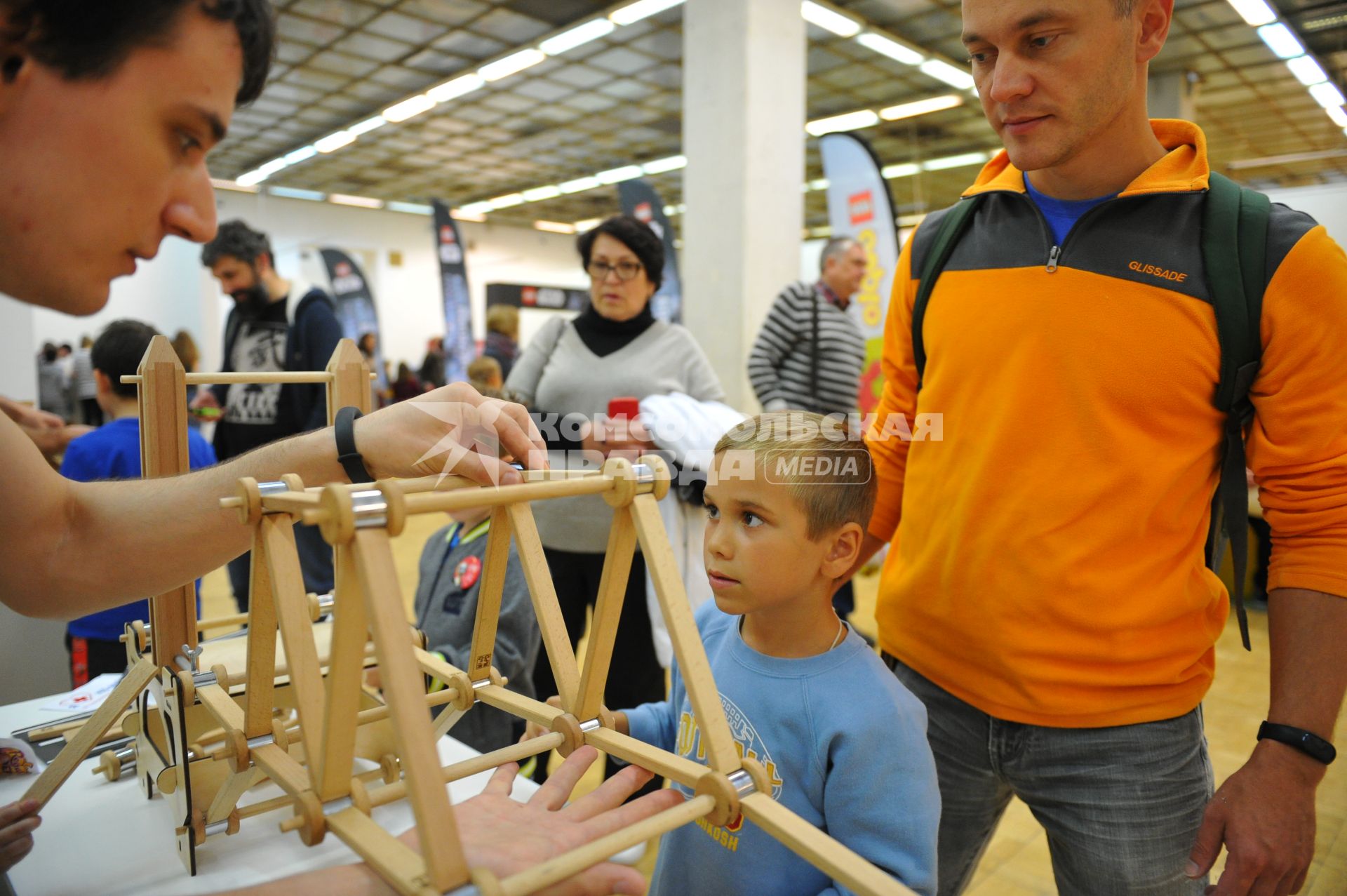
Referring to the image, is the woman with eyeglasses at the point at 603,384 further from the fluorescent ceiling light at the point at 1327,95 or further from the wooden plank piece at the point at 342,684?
the fluorescent ceiling light at the point at 1327,95

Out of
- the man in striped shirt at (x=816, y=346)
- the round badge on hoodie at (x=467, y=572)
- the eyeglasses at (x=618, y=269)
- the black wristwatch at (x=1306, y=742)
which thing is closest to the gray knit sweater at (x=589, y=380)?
the eyeglasses at (x=618, y=269)

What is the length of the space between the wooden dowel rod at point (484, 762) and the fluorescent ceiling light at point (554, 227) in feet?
58.1

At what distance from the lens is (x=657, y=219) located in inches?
252

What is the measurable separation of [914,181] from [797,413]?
44.9 ft

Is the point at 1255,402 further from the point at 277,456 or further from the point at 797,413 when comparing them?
the point at 277,456

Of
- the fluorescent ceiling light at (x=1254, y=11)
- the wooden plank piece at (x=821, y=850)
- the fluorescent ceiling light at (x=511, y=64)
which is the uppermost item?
the fluorescent ceiling light at (x=511, y=64)

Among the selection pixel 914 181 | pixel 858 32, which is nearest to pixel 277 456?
pixel 858 32

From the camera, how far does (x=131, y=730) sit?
4.75 feet

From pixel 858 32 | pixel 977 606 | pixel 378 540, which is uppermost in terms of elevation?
pixel 858 32

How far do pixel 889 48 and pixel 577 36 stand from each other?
9.54 ft

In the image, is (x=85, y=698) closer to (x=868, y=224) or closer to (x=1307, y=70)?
(x=868, y=224)

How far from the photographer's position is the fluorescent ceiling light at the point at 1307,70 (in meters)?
7.84

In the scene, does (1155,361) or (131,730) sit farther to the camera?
(131,730)

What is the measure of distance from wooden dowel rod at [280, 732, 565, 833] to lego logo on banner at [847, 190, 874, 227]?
4.98m
